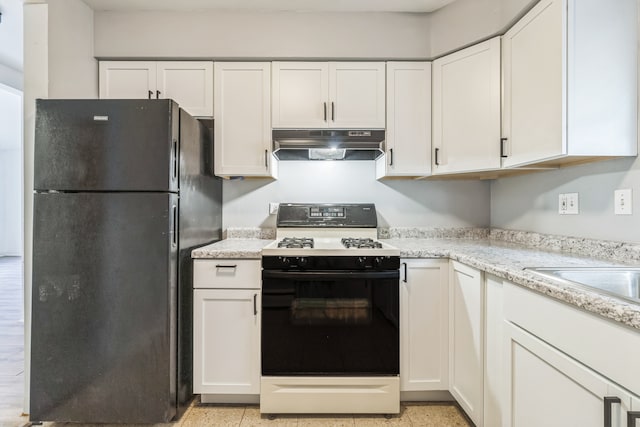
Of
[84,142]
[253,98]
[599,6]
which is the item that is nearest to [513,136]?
[599,6]

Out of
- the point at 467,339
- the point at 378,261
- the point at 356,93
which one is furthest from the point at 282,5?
the point at 467,339

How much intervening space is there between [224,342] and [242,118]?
144cm

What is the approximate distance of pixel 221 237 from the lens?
2.39 metres

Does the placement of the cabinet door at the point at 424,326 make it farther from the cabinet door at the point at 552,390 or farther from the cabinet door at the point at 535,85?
the cabinet door at the point at 535,85

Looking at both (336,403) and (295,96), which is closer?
(336,403)

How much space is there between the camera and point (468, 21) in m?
1.92

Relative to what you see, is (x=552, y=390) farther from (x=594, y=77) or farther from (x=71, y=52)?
(x=71, y=52)

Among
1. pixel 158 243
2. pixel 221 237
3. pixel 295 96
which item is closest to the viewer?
pixel 158 243

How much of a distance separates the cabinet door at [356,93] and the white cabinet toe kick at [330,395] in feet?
5.18

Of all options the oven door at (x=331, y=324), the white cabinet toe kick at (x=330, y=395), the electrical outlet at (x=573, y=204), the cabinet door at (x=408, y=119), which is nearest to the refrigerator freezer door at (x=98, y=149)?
the oven door at (x=331, y=324)

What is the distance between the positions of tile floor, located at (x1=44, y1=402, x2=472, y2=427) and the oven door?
258 millimetres

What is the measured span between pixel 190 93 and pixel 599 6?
224cm

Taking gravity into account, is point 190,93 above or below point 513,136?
above

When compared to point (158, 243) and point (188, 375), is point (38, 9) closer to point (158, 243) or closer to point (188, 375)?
point (158, 243)
